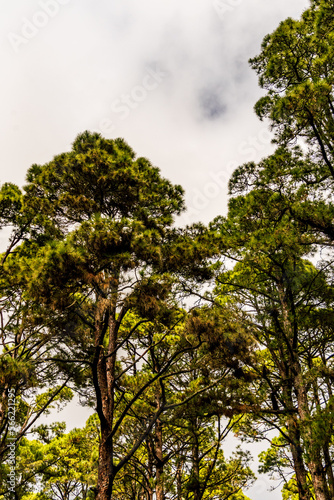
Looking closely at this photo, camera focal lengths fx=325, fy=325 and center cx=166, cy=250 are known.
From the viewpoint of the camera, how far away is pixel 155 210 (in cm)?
898

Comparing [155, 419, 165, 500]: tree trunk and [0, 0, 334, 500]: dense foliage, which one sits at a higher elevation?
[0, 0, 334, 500]: dense foliage

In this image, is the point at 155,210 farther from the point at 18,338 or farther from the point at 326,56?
the point at 18,338

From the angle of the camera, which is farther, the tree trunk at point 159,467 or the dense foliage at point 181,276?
the tree trunk at point 159,467

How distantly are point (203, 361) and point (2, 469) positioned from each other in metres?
9.74

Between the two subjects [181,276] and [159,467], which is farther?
[159,467]

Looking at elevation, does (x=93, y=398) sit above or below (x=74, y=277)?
below

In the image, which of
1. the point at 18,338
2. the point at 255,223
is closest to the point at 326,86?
the point at 255,223

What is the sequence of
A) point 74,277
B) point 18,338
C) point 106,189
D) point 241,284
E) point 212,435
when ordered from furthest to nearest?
point 212,435, point 18,338, point 241,284, point 106,189, point 74,277

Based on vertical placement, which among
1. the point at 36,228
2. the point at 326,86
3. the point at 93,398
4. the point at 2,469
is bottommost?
the point at 2,469

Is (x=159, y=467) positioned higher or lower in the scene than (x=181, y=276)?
lower

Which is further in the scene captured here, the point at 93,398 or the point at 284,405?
the point at 93,398

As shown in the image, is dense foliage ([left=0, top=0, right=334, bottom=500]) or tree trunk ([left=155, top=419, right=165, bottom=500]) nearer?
dense foliage ([left=0, top=0, right=334, bottom=500])

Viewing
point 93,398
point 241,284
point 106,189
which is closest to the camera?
point 106,189

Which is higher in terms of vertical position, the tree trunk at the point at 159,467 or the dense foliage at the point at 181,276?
the dense foliage at the point at 181,276
